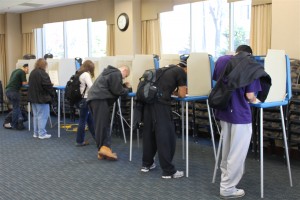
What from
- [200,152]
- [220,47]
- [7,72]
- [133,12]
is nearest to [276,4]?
[220,47]

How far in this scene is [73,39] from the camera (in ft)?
32.6

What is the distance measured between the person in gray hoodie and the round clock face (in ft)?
12.0

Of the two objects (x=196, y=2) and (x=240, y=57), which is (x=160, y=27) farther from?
(x=240, y=57)

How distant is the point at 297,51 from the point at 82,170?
3312mm

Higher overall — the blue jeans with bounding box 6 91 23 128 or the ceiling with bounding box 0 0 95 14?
the ceiling with bounding box 0 0 95 14

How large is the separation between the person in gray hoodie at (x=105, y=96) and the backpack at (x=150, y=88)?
65 cm

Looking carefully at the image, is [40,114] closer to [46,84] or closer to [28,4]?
[46,84]

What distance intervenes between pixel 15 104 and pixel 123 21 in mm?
2847

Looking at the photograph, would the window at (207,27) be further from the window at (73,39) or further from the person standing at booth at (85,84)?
the person standing at booth at (85,84)

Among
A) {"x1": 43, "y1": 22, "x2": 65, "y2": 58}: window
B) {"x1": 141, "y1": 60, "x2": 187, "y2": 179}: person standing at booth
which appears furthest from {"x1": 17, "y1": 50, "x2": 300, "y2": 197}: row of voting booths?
{"x1": 43, "y1": 22, "x2": 65, "y2": 58}: window

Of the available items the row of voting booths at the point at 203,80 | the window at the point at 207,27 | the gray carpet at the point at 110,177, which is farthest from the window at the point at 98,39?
the gray carpet at the point at 110,177

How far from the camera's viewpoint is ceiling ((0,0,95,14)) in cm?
864

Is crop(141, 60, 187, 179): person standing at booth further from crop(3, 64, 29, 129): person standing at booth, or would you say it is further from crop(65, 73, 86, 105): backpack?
crop(3, 64, 29, 129): person standing at booth

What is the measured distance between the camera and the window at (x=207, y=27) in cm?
668
